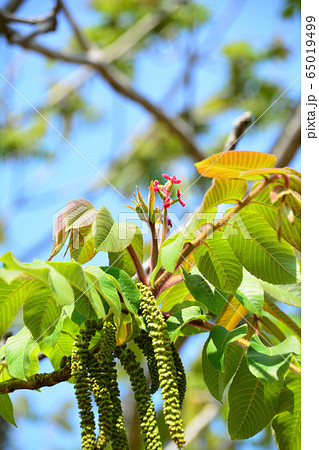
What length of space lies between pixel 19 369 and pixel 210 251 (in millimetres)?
235

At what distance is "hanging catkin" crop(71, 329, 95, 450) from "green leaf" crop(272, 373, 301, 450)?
23 centimetres

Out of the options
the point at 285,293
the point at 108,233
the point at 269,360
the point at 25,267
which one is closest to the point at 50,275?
the point at 25,267

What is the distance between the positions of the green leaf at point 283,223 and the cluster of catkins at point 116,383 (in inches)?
5.9

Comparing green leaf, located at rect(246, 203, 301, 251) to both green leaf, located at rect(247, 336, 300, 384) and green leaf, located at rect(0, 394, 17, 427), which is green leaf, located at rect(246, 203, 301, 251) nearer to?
green leaf, located at rect(247, 336, 300, 384)

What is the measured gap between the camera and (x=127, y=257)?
2.04ft

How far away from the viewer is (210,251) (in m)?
0.56

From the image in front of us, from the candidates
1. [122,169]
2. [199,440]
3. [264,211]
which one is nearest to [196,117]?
[122,169]

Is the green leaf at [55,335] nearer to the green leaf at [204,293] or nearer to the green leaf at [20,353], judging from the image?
the green leaf at [20,353]

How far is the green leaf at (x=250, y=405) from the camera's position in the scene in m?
0.58

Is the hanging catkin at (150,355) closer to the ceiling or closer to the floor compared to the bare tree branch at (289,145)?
closer to the floor

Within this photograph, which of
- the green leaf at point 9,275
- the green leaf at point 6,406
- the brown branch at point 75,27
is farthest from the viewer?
the brown branch at point 75,27

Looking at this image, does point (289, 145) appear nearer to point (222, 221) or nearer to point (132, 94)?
point (132, 94)

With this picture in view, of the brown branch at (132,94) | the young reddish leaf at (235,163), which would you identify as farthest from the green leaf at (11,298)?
the brown branch at (132,94)

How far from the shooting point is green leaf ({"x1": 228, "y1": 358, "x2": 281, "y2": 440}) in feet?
1.90
